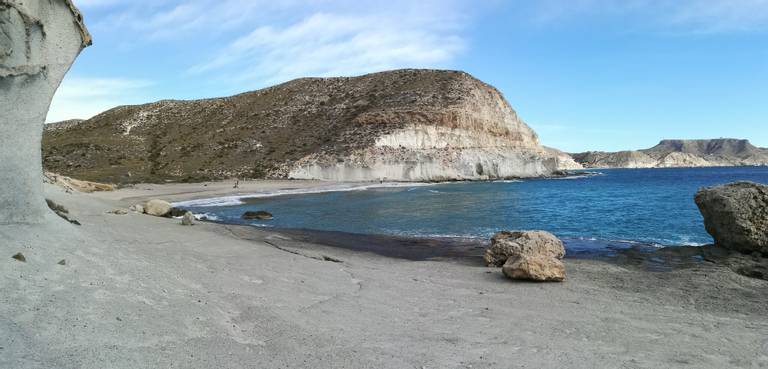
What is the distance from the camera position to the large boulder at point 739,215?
1256 cm

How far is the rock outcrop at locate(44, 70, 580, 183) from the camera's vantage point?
65.0m

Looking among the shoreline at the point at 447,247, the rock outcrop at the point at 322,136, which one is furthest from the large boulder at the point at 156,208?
the rock outcrop at the point at 322,136

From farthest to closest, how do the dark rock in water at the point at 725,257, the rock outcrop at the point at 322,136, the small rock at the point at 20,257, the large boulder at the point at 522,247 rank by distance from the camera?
the rock outcrop at the point at 322,136 → the large boulder at the point at 522,247 → the dark rock in water at the point at 725,257 → the small rock at the point at 20,257

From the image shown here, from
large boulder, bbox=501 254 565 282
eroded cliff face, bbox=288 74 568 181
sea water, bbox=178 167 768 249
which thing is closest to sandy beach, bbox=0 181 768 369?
large boulder, bbox=501 254 565 282

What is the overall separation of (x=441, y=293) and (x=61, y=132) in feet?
336

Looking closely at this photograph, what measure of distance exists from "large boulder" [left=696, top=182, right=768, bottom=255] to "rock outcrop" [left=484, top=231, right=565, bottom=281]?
489 cm

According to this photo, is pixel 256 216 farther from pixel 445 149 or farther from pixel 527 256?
pixel 445 149

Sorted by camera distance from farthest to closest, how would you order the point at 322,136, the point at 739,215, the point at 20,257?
the point at 322,136 < the point at 739,215 < the point at 20,257

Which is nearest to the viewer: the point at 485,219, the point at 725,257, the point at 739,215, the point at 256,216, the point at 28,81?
the point at 28,81

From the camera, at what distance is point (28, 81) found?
689cm

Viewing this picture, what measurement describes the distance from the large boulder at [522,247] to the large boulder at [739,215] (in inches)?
192

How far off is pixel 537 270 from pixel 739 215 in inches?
287

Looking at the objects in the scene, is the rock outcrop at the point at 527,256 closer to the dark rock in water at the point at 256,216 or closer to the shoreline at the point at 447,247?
the shoreline at the point at 447,247

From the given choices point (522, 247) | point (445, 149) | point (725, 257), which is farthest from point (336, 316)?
point (445, 149)
